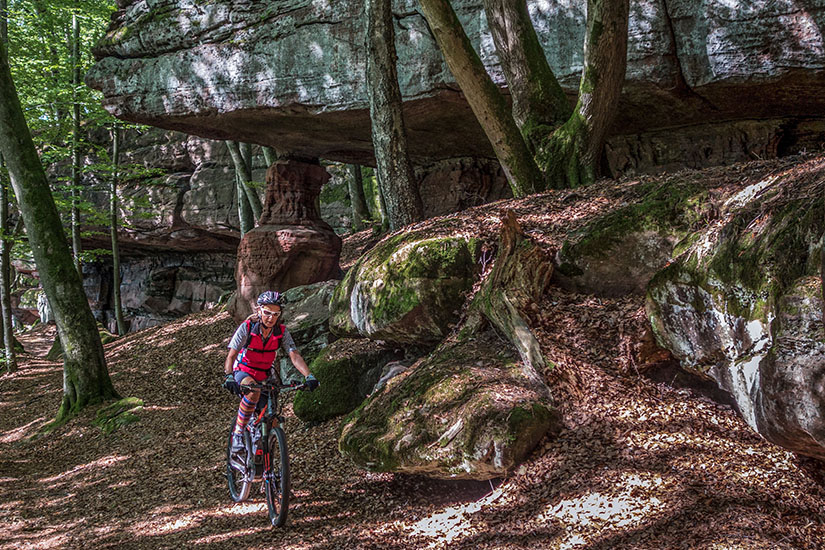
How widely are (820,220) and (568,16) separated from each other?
8.12m

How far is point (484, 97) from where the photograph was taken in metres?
8.09

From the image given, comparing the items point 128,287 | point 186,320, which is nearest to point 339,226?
point 186,320

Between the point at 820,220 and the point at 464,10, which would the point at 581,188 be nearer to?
the point at 820,220

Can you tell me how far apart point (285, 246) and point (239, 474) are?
279 inches

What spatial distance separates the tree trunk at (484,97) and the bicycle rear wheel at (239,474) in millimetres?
4844

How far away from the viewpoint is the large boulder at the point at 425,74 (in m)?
9.66

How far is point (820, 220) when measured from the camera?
11.5 ft

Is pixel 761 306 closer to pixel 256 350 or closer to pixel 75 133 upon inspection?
pixel 256 350

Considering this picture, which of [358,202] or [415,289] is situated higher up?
[358,202]

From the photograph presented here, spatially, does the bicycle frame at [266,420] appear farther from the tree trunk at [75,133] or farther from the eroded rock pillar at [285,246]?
the tree trunk at [75,133]

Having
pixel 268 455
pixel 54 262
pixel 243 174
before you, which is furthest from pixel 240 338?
pixel 243 174

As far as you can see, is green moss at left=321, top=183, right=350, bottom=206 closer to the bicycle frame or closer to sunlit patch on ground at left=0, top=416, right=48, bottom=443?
sunlit patch on ground at left=0, top=416, right=48, bottom=443

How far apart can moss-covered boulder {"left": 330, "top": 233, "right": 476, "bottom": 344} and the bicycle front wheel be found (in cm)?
194

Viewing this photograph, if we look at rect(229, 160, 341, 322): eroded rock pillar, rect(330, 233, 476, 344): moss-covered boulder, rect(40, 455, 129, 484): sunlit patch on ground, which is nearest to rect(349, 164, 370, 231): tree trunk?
rect(229, 160, 341, 322): eroded rock pillar
